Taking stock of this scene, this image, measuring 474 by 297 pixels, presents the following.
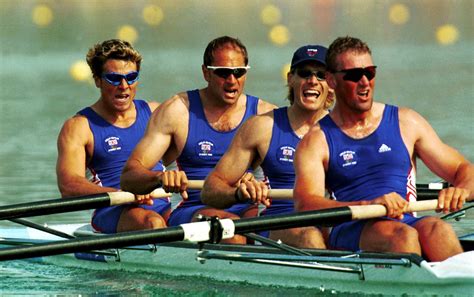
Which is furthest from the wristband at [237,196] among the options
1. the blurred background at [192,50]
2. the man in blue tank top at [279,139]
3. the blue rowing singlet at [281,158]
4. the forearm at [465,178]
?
the blurred background at [192,50]

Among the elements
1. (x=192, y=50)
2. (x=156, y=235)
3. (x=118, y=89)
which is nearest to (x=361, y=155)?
(x=156, y=235)

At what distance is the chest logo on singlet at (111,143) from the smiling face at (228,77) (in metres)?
0.96

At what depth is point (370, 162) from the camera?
22.6ft

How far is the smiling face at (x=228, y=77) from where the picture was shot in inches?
317

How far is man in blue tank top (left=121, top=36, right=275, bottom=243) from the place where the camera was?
317 inches

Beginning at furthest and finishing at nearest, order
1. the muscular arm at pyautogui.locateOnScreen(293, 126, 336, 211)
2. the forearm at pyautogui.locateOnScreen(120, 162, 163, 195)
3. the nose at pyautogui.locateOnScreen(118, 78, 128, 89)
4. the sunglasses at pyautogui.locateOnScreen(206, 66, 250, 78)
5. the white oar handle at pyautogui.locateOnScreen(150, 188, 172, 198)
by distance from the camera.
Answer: the nose at pyautogui.locateOnScreen(118, 78, 128, 89) < the white oar handle at pyautogui.locateOnScreen(150, 188, 172, 198) < the sunglasses at pyautogui.locateOnScreen(206, 66, 250, 78) < the forearm at pyautogui.locateOnScreen(120, 162, 163, 195) < the muscular arm at pyautogui.locateOnScreen(293, 126, 336, 211)

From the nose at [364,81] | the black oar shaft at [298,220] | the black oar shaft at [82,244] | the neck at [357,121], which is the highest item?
the nose at [364,81]

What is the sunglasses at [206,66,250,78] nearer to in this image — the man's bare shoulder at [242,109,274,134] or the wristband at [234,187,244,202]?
the man's bare shoulder at [242,109,274,134]

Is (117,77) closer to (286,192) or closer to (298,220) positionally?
(286,192)

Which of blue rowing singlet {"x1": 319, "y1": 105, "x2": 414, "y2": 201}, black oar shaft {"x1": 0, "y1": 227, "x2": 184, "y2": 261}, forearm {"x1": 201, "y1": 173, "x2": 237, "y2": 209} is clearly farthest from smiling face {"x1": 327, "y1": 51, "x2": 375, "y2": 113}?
black oar shaft {"x1": 0, "y1": 227, "x2": 184, "y2": 261}

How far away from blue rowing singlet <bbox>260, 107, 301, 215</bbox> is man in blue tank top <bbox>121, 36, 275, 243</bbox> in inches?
11.9

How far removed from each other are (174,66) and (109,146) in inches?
744

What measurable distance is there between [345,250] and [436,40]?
89.6 feet

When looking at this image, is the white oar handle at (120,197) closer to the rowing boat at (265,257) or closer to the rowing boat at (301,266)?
the rowing boat at (265,257)
